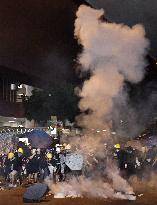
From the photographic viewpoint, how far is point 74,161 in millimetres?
19469

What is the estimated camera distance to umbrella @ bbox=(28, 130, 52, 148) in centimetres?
2003

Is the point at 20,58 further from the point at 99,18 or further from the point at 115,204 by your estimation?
the point at 115,204

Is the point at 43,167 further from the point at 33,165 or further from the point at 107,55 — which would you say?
the point at 107,55

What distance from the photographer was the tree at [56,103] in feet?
101

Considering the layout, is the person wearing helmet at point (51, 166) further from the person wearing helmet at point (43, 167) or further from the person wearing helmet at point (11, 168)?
the person wearing helmet at point (11, 168)

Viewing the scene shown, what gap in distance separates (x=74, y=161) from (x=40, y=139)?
80.7 inches

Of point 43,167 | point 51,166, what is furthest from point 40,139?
point 51,166

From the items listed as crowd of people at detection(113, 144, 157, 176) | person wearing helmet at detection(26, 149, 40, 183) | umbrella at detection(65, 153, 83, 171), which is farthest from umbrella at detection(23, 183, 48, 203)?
crowd of people at detection(113, 144, 157, 176)

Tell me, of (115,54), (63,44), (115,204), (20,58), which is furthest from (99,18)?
(63,44)

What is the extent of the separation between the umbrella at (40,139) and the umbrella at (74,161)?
4.24 feet

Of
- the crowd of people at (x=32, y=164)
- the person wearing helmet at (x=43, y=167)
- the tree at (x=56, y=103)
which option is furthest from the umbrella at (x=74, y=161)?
the tree at (x=56, y=103)

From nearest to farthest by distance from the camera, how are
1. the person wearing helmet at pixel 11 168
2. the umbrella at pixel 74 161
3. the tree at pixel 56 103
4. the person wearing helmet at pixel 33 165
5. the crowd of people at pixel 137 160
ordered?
the person wearing helmet at pixel 11 168 → the person wearing helmet at pixel 33 165 → the umbrella at pixel 74 161 → the crowd of people at pixel 137 160 → the tree at pixel 56 103

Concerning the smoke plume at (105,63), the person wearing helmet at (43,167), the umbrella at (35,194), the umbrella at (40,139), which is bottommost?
the umbrella at (35,194)

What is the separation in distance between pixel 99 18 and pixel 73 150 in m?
6.67
